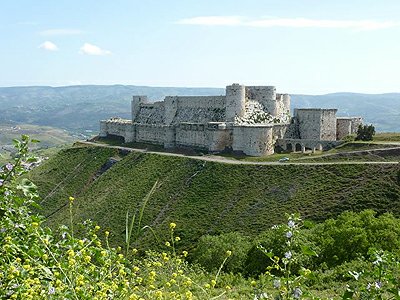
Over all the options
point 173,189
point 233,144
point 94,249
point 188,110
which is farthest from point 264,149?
point 94,249

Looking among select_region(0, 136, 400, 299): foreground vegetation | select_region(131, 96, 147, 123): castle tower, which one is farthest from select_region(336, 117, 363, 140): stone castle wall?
select_region(0, 136, 400, 299): foreground vegetation

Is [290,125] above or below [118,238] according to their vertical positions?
above

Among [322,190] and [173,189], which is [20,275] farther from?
[173,189]

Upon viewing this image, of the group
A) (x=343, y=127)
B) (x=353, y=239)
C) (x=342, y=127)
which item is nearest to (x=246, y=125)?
(x=342, y=127)

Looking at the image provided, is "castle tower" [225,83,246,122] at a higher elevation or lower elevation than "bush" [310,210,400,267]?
higher

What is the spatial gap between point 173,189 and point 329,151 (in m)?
22.9

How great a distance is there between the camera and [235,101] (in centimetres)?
8231

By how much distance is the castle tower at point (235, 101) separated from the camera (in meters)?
82.2

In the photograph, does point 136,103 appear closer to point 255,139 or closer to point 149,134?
point 149,134

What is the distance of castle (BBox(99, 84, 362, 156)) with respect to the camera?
249ft

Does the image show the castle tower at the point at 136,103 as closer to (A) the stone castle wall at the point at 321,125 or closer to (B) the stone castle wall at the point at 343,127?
(A) the stone castle wall at the point at 321,125

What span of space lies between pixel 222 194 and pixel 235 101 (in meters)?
22.6

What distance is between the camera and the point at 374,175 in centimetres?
5875

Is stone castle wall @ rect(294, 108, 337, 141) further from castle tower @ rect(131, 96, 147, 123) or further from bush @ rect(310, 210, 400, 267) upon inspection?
bush @ rect(310, 210, 400, 267)
